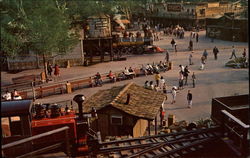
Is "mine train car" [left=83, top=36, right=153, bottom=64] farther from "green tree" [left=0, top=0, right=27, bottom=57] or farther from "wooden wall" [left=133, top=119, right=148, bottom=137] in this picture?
"wooden wall" [left=133, top=119, right=148, bottom=137]

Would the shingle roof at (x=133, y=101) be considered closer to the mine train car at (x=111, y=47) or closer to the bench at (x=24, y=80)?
the bench at (x=24, y=80)

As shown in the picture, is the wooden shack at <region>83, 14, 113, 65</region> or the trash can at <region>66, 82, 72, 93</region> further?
the wooden shack at <region>83, 14, 113, 65</region>

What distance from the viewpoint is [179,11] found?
62.3m

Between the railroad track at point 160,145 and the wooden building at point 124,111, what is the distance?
1918 mm

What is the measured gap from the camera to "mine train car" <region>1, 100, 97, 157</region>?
8.62 m

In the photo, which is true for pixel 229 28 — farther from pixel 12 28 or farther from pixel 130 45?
pixel 12 28

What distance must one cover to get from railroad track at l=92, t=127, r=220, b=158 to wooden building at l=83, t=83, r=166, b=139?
1.92 meters

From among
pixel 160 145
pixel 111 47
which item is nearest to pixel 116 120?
pixel 160 145

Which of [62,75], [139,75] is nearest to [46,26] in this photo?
[62,75]

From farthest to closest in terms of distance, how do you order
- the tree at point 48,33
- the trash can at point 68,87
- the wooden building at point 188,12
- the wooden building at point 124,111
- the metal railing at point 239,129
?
the wooden building at point 188,12 < the tree at point 48,33 < the trash can at point 68,87 < the wooden building at point 124,111 < the metal railing at point 239,129

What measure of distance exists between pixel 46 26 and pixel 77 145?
19040 mm

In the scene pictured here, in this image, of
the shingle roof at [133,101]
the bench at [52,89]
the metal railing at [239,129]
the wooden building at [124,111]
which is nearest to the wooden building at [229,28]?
the bench at [52,89]

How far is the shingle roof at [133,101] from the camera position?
44.4ft

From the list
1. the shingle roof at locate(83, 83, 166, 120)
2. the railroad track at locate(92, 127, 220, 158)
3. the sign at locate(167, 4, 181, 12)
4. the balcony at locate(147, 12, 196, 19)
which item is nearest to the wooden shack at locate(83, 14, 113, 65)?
the shingle roof at locate(83, 83, 166, 120)
